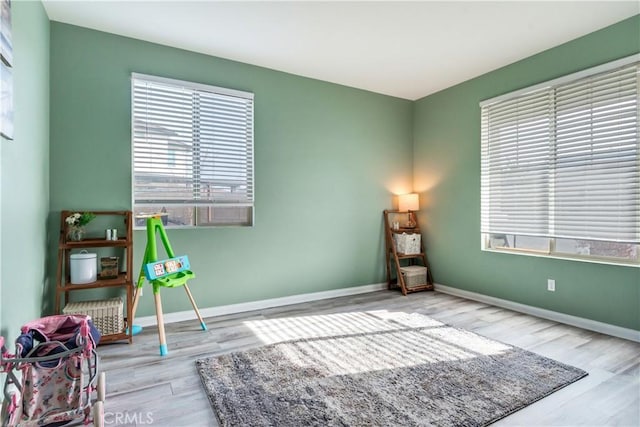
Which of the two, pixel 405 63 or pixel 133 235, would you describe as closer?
pixel 133 235

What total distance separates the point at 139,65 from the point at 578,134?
4.21 metres

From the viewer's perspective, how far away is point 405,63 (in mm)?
3723

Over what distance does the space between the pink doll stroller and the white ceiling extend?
8.09 feet

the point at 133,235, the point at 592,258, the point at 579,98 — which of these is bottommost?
the point at 592,258

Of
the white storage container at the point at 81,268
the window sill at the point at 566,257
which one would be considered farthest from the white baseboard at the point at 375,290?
the white storage container at the point at 81,268

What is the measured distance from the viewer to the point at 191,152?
11.2ft

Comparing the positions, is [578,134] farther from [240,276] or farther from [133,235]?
[133,235]

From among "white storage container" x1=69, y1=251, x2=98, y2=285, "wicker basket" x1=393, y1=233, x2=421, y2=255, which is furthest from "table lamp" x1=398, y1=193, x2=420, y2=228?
"white storage container" x1=69, y1=251, x2=98, y2=285

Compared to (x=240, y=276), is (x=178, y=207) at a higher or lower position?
higher

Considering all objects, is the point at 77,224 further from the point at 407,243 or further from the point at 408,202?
the point at 408,202

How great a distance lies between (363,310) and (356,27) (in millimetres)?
2839

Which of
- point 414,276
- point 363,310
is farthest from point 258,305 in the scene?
point 414,276

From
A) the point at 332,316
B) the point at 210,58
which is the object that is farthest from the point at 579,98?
the point at 210,58

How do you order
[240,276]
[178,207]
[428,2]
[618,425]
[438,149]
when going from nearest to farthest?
[618,425] < [428,2] < [178,207] < [240,276] < [438,149]
